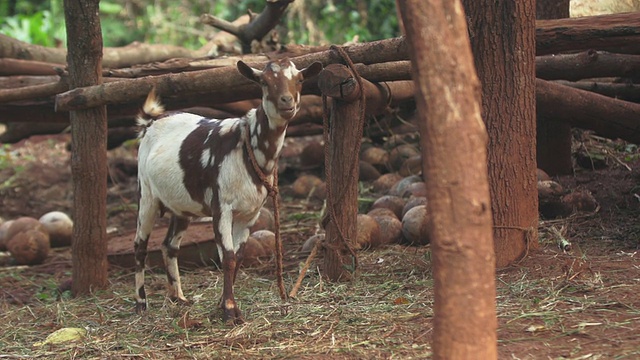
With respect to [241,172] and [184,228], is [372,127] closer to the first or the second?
[184,228]

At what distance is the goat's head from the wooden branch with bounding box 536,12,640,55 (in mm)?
2059

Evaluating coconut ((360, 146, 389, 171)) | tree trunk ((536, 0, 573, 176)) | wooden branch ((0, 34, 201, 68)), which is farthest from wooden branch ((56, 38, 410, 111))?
coconut ((360, 146, 389, 171))

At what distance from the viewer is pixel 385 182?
391 inches

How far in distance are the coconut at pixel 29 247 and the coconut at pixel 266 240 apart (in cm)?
237

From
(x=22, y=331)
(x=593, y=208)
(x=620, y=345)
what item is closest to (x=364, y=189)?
(x=593, y=208)

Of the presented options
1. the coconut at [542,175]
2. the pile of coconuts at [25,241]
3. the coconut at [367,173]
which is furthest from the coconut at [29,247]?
the coconut at [542,175]

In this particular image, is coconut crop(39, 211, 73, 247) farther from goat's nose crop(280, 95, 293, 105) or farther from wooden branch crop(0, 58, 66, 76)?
goat's nose crop(280, 95, 293, 105)

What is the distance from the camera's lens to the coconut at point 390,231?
780 cm

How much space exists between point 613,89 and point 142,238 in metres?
5.26

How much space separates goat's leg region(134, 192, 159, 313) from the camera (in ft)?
21.7

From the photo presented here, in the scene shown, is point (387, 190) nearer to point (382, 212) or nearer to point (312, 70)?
point (382, 212)

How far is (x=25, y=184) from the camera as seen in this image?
40.3ft

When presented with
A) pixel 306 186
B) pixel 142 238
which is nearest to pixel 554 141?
pixel 306 186

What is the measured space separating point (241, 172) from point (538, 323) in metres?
2.26
